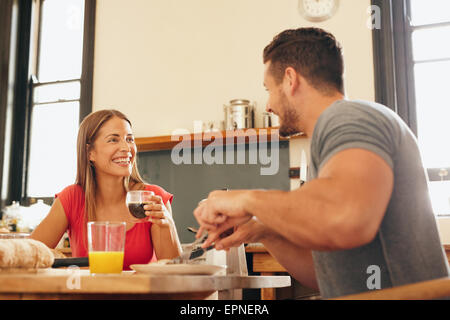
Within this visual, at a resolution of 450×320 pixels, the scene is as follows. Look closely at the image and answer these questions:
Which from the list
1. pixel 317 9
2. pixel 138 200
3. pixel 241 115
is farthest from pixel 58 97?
pixel 138 200

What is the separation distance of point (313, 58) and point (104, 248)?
2.38 ft

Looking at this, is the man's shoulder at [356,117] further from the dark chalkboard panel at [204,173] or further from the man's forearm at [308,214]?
the dark chalkboard panel at [204,173]

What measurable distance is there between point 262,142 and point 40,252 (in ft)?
9.02

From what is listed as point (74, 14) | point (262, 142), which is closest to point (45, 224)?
point (262, 142)

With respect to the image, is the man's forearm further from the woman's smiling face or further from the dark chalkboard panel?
the dark chalkboard panel

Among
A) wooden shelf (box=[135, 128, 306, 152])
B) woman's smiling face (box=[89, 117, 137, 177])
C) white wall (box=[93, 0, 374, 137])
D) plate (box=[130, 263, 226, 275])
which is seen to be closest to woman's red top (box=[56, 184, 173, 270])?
woman's smiling face (box=[89, 117, 137, 177])

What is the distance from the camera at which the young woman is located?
2.14m

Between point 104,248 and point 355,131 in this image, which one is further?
point 104,248

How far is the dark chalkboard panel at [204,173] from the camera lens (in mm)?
3709

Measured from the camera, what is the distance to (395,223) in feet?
3.44

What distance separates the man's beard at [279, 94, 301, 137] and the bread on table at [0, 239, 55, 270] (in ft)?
2.32

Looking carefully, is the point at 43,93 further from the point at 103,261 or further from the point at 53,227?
the point at 103,261

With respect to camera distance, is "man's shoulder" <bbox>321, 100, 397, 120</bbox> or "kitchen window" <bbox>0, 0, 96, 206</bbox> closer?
"man's shoulder" <bbox>321, 100, 397, 120</bbox>
